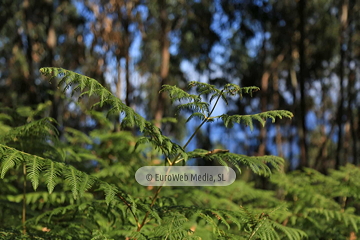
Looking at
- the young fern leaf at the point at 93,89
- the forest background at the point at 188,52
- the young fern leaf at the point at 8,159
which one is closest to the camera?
the young fern leaf at the point at 8,159

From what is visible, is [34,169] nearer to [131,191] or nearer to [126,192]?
[126,192]

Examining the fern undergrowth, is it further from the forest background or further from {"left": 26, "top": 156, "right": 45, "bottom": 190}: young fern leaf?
the forest background

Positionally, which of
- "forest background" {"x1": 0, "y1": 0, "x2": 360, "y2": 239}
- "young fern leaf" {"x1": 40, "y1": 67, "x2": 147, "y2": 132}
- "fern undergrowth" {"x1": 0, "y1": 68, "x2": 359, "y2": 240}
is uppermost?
"forest background" {"x1": 0, "y1": 0, "x2": 360, "y2": 239}

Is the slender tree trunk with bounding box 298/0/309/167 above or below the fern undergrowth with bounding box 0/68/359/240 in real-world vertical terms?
above

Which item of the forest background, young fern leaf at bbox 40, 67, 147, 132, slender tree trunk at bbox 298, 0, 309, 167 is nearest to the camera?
young fern leaf at bbox 40, 67, 147, 132

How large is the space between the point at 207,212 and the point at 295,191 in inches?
50.2

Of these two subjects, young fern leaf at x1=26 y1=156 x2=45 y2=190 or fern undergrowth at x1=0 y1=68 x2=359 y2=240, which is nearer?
young fern leaf at x1=26 y1=156 x2=45 y2=190

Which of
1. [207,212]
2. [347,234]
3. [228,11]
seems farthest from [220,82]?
[207,212]

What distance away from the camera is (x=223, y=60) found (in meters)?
12.5

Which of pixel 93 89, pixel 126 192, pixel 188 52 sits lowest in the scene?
pixel 126 192

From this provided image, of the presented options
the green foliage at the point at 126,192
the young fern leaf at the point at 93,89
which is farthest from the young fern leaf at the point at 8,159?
the young fern leaf at the point at 93,89

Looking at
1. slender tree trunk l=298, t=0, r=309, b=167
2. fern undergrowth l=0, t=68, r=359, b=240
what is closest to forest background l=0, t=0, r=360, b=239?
slender tree trunk l=298, t=0, r=309, b=167

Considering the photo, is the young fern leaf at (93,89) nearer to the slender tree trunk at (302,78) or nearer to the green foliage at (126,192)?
the green foliage at (126,192)

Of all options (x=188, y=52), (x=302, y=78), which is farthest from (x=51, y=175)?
(x=188, y=52)
